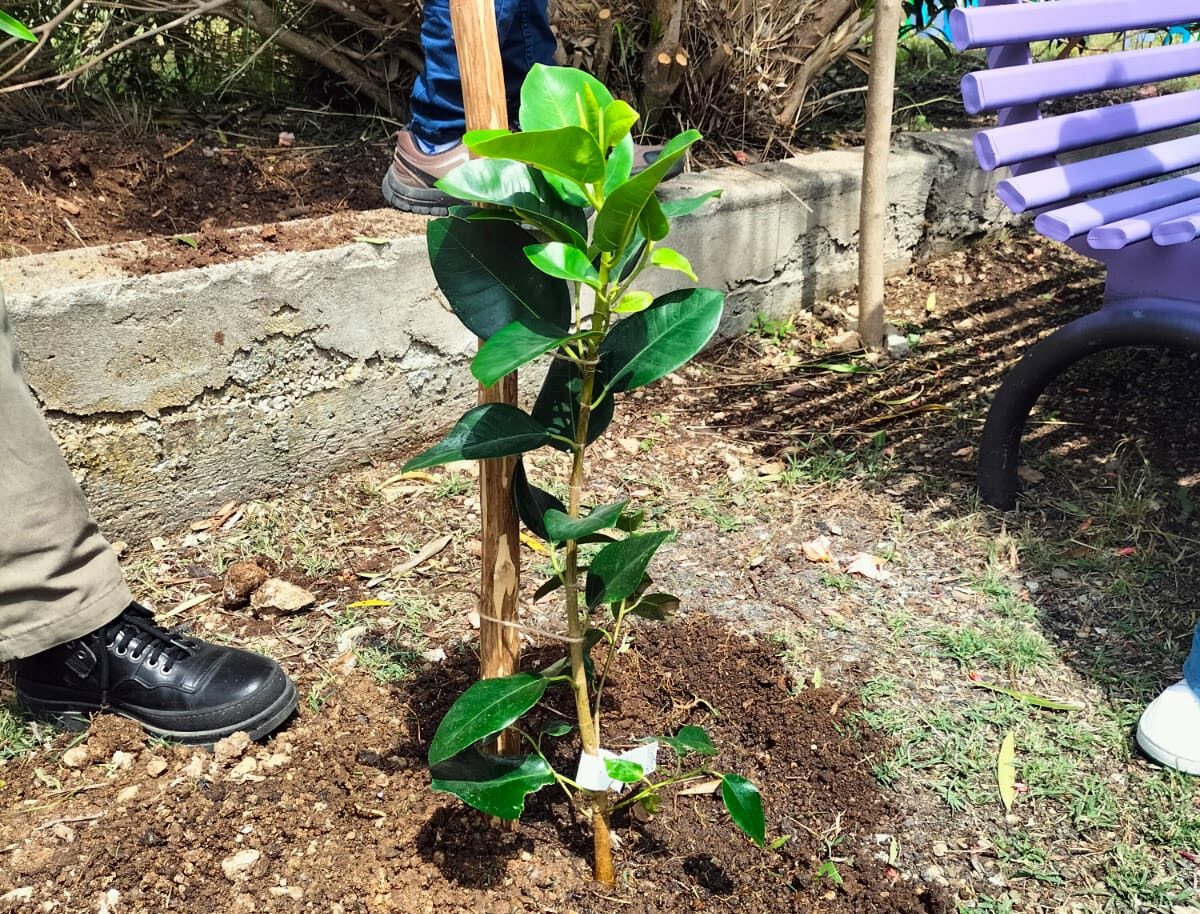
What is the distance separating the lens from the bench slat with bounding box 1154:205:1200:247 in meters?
1.70

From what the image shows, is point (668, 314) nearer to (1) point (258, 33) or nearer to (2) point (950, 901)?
(2) point (950, 901)

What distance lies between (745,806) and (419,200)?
1.73 metres

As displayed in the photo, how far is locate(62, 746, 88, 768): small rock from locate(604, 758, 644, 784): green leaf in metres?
0.87

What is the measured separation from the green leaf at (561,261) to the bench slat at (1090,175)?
3.43ft

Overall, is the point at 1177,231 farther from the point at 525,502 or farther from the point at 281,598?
the point at 281,598

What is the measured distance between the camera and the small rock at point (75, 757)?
1.57 meters

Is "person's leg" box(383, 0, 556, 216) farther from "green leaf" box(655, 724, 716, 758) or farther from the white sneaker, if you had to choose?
the white sneaker

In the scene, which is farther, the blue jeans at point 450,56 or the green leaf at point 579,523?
the blue jeans at point 450,56

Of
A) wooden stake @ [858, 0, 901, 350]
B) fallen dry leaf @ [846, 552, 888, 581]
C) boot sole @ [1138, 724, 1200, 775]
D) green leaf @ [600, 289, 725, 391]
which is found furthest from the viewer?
wooden stake @ [858, 0, 901, 350]

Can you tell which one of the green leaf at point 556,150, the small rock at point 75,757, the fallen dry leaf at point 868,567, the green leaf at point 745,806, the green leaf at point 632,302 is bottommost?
the fallen dry leaf at point 868,567

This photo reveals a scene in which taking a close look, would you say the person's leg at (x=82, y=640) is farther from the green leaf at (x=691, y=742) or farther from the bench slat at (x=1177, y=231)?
the bench slat at (x=1177, y=231)

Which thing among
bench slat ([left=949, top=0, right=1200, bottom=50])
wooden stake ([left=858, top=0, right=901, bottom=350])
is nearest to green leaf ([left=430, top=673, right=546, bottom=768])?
bench slat ([left=949, top=0, right=1200, bottom=50])

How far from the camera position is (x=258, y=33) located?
306 centimetres

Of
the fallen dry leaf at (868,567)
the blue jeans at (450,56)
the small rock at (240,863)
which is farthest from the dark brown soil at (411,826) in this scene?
the blue jeans at (450,56)
